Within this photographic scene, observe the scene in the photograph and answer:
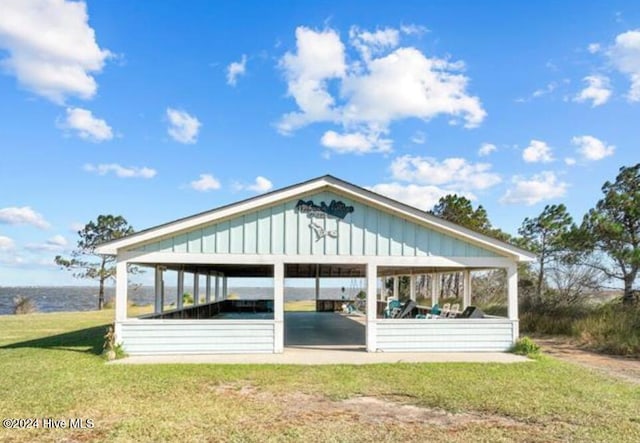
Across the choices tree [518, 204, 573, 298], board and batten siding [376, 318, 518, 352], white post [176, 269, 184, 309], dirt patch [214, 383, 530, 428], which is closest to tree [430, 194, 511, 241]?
tree [518, 204, 573, 298]

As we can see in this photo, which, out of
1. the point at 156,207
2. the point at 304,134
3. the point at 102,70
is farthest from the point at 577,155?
the point at 156,207

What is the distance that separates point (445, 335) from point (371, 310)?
181 cm

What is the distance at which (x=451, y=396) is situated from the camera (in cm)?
717

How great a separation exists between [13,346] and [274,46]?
1178 centimetres

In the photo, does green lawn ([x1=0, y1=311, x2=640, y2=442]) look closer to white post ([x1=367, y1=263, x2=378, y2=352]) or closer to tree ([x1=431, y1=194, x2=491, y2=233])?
white post ([x1=367, y1=263, x2=378, y2=352])

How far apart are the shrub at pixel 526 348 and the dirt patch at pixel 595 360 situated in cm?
79

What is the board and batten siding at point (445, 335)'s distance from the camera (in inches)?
445

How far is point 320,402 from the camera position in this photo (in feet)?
22.6

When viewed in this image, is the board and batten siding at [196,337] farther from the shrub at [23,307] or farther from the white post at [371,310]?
the shrub at [23,307]

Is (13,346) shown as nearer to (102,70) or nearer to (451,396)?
(102,70)

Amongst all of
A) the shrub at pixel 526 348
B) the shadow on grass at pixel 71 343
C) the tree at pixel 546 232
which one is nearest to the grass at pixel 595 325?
the tree at pixel 546 232

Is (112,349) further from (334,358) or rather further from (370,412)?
(370,412)

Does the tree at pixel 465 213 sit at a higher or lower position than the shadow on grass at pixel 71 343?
higher

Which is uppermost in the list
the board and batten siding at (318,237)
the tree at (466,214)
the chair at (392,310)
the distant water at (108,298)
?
the tree at (466,214)
